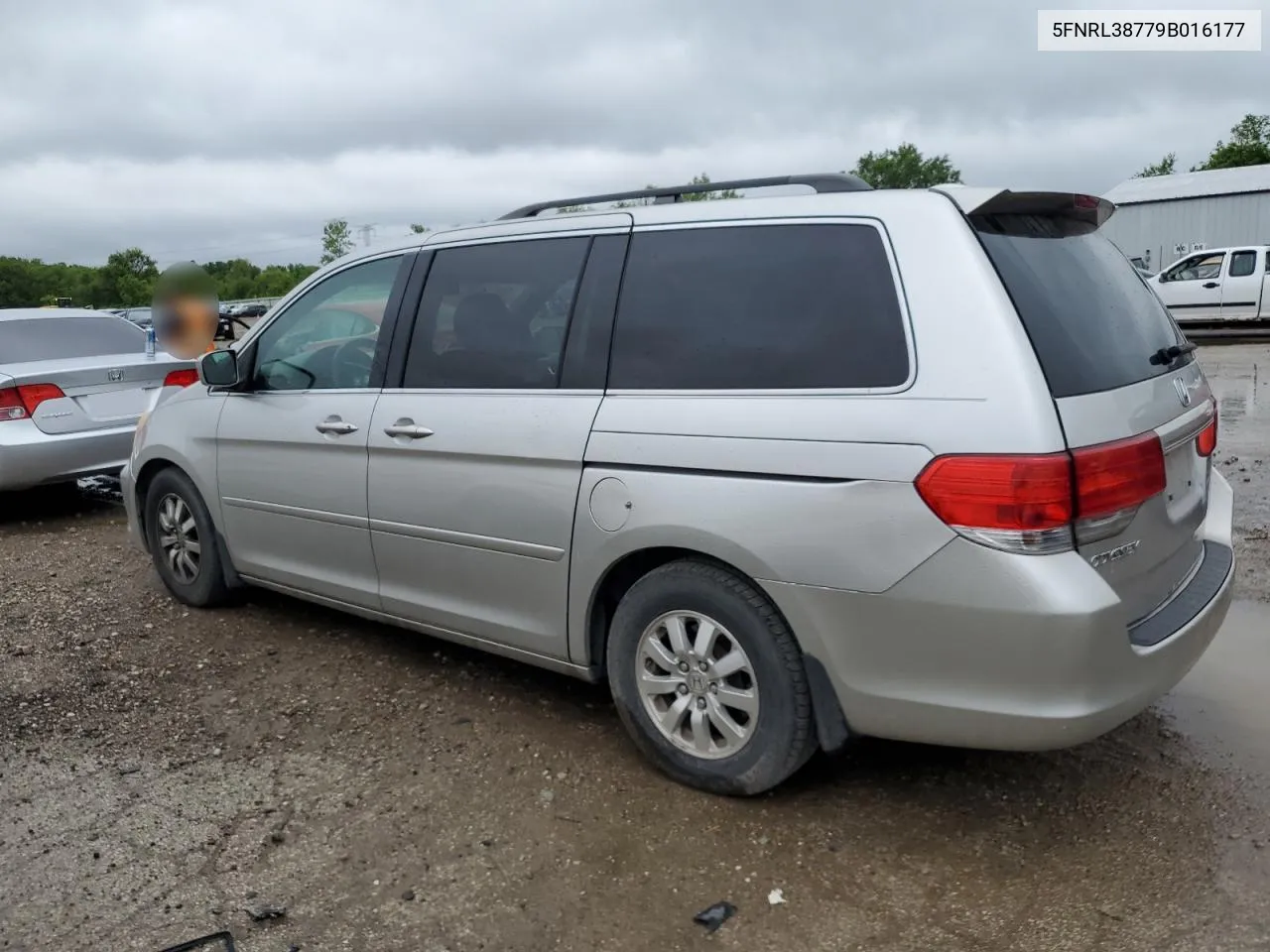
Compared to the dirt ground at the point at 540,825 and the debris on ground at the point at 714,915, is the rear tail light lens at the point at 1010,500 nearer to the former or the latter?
the dirt ground at the point at 540,825

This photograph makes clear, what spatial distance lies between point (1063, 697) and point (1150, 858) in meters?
0.68

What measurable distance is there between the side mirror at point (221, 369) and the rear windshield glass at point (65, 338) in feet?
12.5

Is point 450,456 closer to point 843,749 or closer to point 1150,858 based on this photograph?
point 843,749

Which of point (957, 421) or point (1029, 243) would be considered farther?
point (1029, 243)

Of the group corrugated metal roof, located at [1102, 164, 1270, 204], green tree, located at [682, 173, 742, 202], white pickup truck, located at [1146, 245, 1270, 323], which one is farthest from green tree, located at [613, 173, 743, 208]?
corrugated metal roof, located at [1102, 164, 1270, 204]

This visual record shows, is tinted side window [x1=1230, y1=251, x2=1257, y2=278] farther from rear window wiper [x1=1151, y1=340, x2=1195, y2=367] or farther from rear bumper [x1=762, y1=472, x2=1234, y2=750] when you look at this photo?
rear bumper [x1=762, y1=472, x2=1234, y2=750]

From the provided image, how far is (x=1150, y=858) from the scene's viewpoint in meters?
3.03

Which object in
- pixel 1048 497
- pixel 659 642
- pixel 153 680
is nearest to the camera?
pixel 1048 497

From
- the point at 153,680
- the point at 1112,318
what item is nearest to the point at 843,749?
the point at 1112,318

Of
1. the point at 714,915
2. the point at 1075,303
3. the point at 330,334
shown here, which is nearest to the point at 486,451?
the point at 330,334

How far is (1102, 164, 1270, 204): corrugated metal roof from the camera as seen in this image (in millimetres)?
32625

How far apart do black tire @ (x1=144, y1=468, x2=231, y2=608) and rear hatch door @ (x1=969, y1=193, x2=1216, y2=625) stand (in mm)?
3806

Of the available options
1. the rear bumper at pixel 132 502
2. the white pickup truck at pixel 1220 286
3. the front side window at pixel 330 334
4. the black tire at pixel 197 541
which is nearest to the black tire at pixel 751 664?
the front side window at pixel 330 334

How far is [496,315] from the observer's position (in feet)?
13.0
